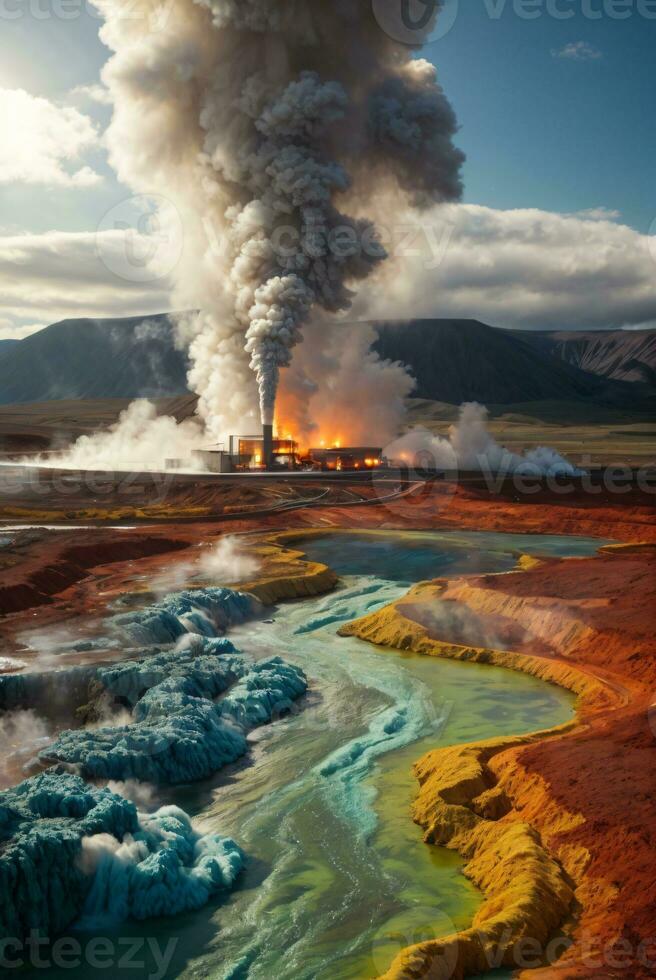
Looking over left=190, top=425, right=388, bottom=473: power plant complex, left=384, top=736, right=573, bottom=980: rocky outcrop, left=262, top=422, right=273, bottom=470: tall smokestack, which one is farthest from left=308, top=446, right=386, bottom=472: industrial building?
left=384, top=736, right=573, bottom=980: rocky outcrop

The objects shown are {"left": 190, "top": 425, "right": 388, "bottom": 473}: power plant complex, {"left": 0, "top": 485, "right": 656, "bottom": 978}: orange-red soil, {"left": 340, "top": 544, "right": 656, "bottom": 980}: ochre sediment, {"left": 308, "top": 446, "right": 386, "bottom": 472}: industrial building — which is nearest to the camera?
{"left": 340, "top": 544, "right": 656, "bottom": 980}: ochre sediment

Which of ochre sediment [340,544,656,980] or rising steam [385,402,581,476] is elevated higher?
rising steam [385,402,581,476]

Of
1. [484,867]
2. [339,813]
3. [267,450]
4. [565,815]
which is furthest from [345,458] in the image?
[484,867]

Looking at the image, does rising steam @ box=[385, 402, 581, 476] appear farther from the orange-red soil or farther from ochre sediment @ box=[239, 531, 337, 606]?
ochre sediment @ box=[239, 531, 337, 606]

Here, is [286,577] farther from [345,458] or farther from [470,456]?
[470,456]

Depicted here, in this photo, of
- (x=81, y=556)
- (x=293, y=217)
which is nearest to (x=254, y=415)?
(x=293, y=217)
